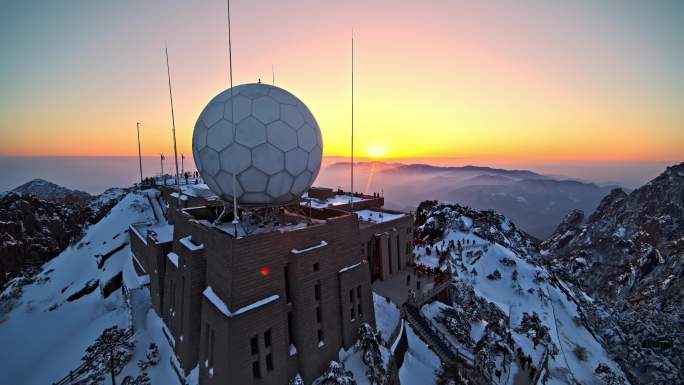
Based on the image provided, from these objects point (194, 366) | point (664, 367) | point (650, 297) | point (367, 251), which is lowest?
point (650, 297)

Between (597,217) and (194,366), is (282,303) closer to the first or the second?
(194,366)

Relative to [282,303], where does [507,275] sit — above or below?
below

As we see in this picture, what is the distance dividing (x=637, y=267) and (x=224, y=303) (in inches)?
4403

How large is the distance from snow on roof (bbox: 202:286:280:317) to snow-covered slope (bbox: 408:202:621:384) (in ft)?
48.8

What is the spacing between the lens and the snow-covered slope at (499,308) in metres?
21.4

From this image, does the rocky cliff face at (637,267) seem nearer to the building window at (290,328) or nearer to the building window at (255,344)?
the building window at (290,328)

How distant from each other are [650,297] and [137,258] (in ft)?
335

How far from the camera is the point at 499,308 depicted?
112ft

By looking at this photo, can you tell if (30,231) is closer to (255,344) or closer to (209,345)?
(209,345)

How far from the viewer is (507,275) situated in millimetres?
42406

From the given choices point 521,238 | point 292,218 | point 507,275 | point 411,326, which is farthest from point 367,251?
point 521,238

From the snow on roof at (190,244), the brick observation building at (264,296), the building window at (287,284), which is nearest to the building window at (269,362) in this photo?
the brick observation building at (264,296)

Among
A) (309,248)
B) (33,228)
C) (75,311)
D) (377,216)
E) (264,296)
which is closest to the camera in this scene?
(264,296)

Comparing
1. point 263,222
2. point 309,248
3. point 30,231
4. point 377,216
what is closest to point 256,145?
point 263,222
